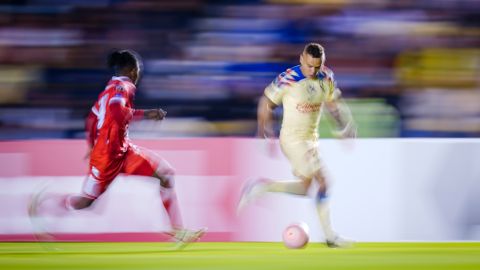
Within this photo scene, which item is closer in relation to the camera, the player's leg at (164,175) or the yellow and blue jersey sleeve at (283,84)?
the player's leg at (164,175)

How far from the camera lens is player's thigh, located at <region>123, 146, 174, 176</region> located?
8.04m

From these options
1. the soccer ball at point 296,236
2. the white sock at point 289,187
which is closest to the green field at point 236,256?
the soccer ball at point 296,236

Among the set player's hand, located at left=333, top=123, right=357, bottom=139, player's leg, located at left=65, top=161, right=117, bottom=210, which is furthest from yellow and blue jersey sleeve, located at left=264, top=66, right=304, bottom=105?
player's leg, located at left=65, top=161, right=117, bottom=210

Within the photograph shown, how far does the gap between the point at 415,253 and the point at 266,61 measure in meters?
3.97

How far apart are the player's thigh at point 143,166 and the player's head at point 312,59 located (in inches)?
55.7

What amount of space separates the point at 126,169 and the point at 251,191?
1.29 meters

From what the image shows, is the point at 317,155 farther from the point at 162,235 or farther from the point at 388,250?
the point at 162,235

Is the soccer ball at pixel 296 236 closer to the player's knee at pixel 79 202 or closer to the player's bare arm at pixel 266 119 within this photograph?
the player's bare arm at pixel 266 119

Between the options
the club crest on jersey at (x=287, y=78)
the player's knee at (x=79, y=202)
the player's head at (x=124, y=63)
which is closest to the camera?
the player's head at (x=124, y=63)

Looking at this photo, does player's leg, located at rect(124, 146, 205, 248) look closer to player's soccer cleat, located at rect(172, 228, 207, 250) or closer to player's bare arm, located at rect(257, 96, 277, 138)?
player's soccer cleat, located at rect(172, 228, 207, 250)

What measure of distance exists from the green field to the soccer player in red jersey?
41 centimetres

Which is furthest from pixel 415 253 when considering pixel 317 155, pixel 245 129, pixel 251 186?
pixel 245 129

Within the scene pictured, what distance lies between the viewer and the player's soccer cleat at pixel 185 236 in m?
7.94

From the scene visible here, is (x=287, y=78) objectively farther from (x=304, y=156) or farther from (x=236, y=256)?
(x=236, y=256)
